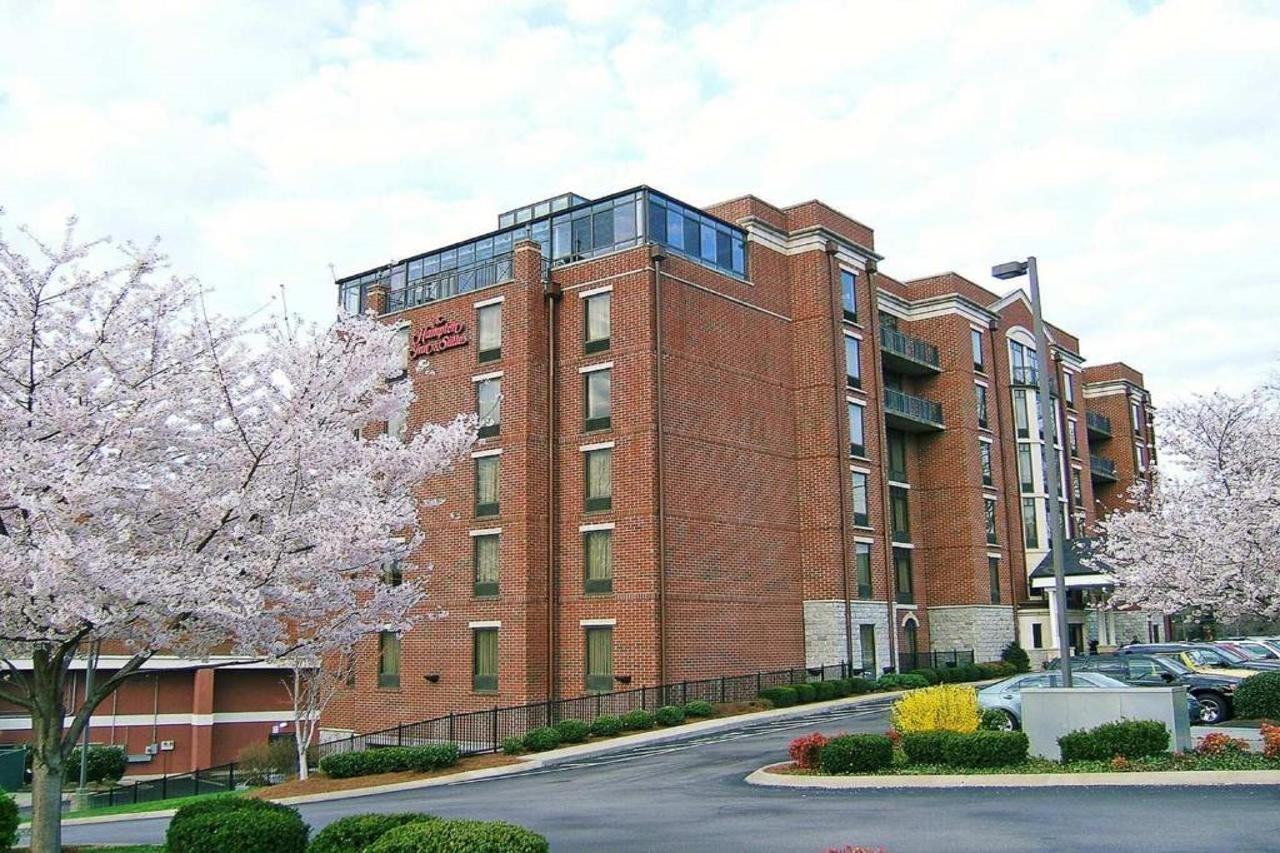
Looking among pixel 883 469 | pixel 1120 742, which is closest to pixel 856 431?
pixel 883 469

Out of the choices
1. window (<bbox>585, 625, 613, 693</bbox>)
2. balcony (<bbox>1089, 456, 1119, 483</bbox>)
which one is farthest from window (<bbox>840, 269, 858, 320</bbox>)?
balcony (<bbox>1089, 456, 1119, 483</bbox>)

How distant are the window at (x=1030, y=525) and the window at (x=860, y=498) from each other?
542 inches

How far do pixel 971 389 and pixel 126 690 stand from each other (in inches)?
1500

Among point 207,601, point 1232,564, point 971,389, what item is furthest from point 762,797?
point 971,389

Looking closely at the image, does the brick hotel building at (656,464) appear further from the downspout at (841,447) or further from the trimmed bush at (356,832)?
the trimmed bush at (356,832)

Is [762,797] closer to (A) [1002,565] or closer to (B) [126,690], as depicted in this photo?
(A) [1002,565]

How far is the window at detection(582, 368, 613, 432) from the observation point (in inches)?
1382

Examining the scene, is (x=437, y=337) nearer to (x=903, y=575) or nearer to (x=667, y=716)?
(x=667, y=716)

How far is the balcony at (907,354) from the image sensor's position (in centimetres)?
4525

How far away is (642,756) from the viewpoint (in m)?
25.1

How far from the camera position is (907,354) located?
151ft

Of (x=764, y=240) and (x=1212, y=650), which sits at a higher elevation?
(x=764, y=240)

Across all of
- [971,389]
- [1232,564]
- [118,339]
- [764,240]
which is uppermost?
[764,240]

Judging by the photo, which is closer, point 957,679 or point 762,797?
point 762,797
